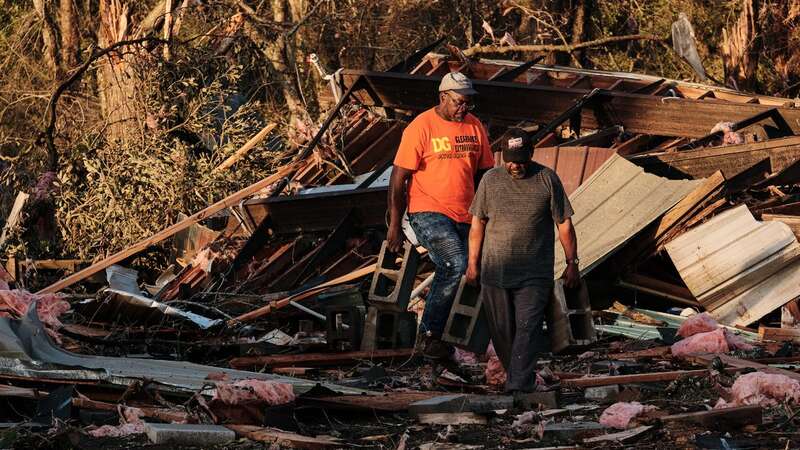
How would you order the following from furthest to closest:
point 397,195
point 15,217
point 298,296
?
point 15,217 → point 298,296 → point 397,195

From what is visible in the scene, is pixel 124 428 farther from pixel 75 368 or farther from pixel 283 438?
pixel 75 368

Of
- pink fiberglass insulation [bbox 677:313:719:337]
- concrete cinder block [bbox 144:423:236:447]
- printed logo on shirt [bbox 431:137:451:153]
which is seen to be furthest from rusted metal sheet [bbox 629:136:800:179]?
concrete cinder block [bbox 144:423:236:447]

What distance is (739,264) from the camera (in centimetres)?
1154

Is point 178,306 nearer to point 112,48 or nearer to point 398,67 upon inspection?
point 398,67

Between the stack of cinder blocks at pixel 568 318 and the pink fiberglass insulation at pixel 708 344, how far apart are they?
1552mm

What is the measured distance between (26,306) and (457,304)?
10.4 ft

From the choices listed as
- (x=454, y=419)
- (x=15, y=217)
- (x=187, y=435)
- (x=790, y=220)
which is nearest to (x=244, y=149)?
(x=15, y=217)

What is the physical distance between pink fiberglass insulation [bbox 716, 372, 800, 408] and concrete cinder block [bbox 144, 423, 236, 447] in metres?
2.69

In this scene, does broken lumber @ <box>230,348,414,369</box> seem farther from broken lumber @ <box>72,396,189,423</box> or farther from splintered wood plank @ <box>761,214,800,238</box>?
splintered wood plank @ <box>761,214,800,238</box>

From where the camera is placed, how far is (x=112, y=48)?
55.0ft

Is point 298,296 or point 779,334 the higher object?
point 298,296

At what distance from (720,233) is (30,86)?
15231mm

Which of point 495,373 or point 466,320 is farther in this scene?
point 466,320

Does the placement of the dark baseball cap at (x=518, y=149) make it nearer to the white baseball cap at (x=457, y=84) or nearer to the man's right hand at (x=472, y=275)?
the man's right hand at (x=472, y=275)
